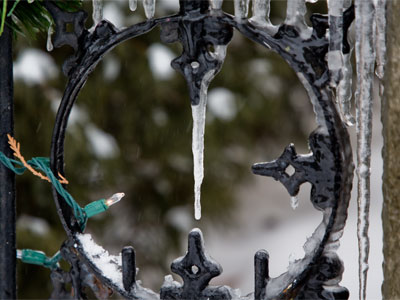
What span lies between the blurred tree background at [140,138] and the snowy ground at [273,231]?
0.42 meters

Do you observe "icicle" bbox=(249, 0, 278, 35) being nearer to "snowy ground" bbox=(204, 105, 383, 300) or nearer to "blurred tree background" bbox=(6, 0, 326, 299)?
"blurred tree background" bbox=(6, 0, 326, 299)

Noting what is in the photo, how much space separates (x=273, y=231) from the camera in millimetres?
4891

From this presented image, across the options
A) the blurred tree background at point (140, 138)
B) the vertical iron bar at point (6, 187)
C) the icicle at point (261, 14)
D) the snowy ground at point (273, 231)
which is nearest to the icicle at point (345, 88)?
the icicle at point (261, 14)

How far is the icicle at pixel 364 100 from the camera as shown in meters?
0.77

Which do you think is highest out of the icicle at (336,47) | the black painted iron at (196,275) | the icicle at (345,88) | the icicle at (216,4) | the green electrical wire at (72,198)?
the icicle at (216,4)

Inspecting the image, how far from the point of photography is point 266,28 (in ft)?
2.71

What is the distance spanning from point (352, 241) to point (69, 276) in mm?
3050

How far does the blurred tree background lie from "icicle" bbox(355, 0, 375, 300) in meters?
1.94

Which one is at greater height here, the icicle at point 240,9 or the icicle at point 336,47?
the icicle at point 240,9

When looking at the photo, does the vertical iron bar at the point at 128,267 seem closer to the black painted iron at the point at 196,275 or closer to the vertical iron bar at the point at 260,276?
the black painted iron at the point at 196,275

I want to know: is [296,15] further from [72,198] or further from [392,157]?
[72,198]

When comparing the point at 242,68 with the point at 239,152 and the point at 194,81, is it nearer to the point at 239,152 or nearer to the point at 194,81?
the point at 239,152

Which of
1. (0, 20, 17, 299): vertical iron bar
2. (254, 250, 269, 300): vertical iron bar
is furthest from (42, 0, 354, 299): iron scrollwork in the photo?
(0, 20, 17, 299): vertical iron bar

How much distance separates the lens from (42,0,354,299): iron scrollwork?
2.60 feet
